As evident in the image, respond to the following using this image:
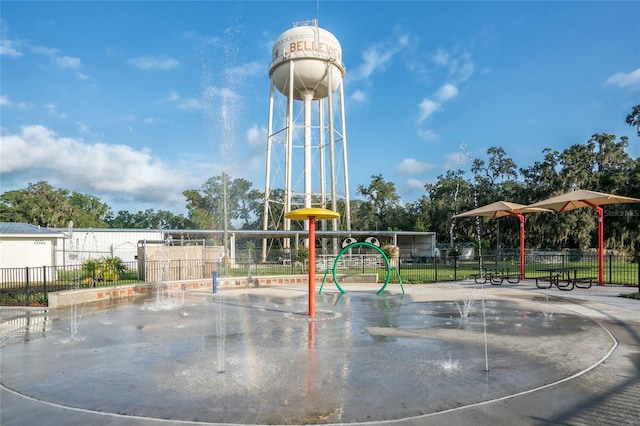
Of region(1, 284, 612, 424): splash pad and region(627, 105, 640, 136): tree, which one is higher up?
region(627, 105, 640, 136): tree

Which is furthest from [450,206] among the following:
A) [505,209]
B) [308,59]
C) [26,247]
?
[26,247]

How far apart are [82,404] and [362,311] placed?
26.9ft

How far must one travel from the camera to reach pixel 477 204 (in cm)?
5769

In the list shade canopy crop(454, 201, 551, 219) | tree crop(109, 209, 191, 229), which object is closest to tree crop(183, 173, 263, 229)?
tree crop(109, 209, 191, 229)

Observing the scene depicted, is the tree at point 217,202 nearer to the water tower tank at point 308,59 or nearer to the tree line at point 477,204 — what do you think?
the tree line at point 477,204

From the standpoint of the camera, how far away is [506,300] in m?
14.4

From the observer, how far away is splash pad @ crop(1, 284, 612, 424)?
209 inches

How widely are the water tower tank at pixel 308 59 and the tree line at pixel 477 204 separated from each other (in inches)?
454

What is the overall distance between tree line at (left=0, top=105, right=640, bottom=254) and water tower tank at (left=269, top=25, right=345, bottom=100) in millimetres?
11525

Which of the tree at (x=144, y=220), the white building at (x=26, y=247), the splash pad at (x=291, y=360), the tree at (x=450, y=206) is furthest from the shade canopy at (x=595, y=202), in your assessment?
the tree at (x=144, y=220)

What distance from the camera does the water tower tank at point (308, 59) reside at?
37.4m

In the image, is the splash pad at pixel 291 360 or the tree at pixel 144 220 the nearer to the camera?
the splash pad at pixel 291 360

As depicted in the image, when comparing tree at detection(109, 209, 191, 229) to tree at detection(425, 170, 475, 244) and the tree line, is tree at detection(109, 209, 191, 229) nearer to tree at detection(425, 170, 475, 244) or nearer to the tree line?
the tree line

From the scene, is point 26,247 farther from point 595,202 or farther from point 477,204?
point 477,204
